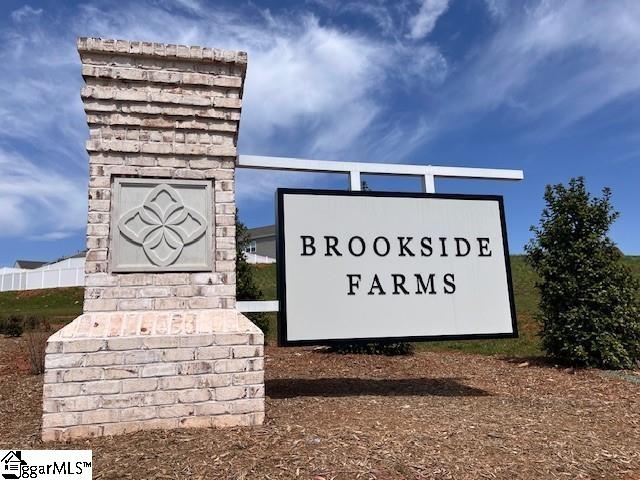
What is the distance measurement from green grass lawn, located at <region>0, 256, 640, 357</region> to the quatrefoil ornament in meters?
7.75

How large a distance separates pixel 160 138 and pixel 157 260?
1.31 meters

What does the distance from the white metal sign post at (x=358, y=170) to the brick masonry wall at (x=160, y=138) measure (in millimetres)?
457

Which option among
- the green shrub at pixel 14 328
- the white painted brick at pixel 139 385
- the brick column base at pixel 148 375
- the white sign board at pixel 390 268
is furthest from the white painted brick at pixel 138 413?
the green shrub at pixel 14 328

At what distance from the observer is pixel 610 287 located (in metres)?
8.42

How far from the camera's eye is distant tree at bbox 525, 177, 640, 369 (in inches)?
326

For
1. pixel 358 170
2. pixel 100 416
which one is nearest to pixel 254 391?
pixel 100 416

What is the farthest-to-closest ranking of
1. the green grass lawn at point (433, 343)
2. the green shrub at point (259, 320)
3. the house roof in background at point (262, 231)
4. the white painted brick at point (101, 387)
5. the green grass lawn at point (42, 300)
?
1. the house roof in background at point (262, 231)
2. the green grass lawn at point (42, 300)
3. the green grass lawn at point (433, 343)
4. the green shrub at point (259, 320)
5. the white painted brick at point (101, 387)

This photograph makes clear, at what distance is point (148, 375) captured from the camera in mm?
4254

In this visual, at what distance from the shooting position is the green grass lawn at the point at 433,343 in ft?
39.1

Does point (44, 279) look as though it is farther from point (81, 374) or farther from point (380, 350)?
point (81, 374)

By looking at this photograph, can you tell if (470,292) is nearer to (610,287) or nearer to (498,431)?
(498,431)

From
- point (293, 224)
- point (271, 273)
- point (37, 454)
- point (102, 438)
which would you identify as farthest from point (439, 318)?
point (271, 273)

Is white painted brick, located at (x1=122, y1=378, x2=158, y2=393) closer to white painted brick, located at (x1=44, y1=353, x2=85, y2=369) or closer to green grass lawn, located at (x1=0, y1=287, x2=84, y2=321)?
white painted brick, located at (x1=44, y1=353, x2=85, y2=369)

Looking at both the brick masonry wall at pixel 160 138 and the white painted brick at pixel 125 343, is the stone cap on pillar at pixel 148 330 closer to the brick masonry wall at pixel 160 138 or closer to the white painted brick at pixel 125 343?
the white painted brick at pixel 125 343
